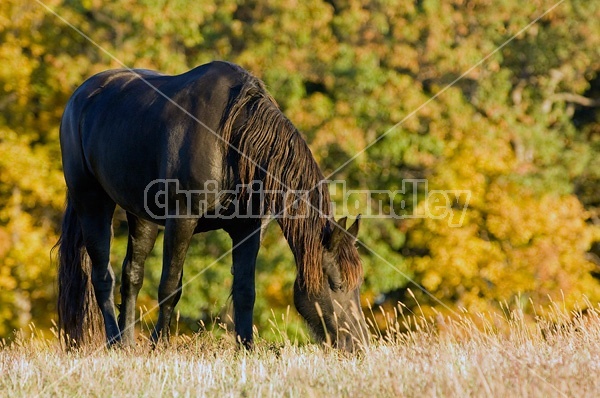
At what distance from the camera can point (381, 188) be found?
2014 cm

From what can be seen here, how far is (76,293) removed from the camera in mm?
7395

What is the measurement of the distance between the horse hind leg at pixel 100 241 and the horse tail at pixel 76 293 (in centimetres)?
16

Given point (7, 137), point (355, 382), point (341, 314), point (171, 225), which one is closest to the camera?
point (355, 382)

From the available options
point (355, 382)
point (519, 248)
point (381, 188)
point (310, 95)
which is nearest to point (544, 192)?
point (519, 248)

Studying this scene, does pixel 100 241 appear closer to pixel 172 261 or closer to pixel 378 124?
pixel 172 261

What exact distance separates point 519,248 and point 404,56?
5632 mm

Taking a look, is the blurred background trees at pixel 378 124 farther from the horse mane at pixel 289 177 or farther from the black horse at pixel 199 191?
the horse mane at pixel 289 177

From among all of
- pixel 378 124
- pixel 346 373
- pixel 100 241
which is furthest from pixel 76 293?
pixel 378 124

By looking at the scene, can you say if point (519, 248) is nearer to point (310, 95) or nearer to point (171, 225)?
point (310, 95)

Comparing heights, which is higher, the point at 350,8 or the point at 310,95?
the point at 350,8

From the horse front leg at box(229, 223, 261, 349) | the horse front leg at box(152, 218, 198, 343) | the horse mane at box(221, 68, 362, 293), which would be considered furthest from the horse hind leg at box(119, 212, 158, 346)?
the horse mane at box(221, 68, 362, 293)

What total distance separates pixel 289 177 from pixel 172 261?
1.21 meters

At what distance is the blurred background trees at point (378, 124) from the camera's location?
58.3 ft

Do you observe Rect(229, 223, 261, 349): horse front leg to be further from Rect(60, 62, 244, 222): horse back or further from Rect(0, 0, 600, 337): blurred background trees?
Rect(0, 0, 600, 337): blurred background trees
